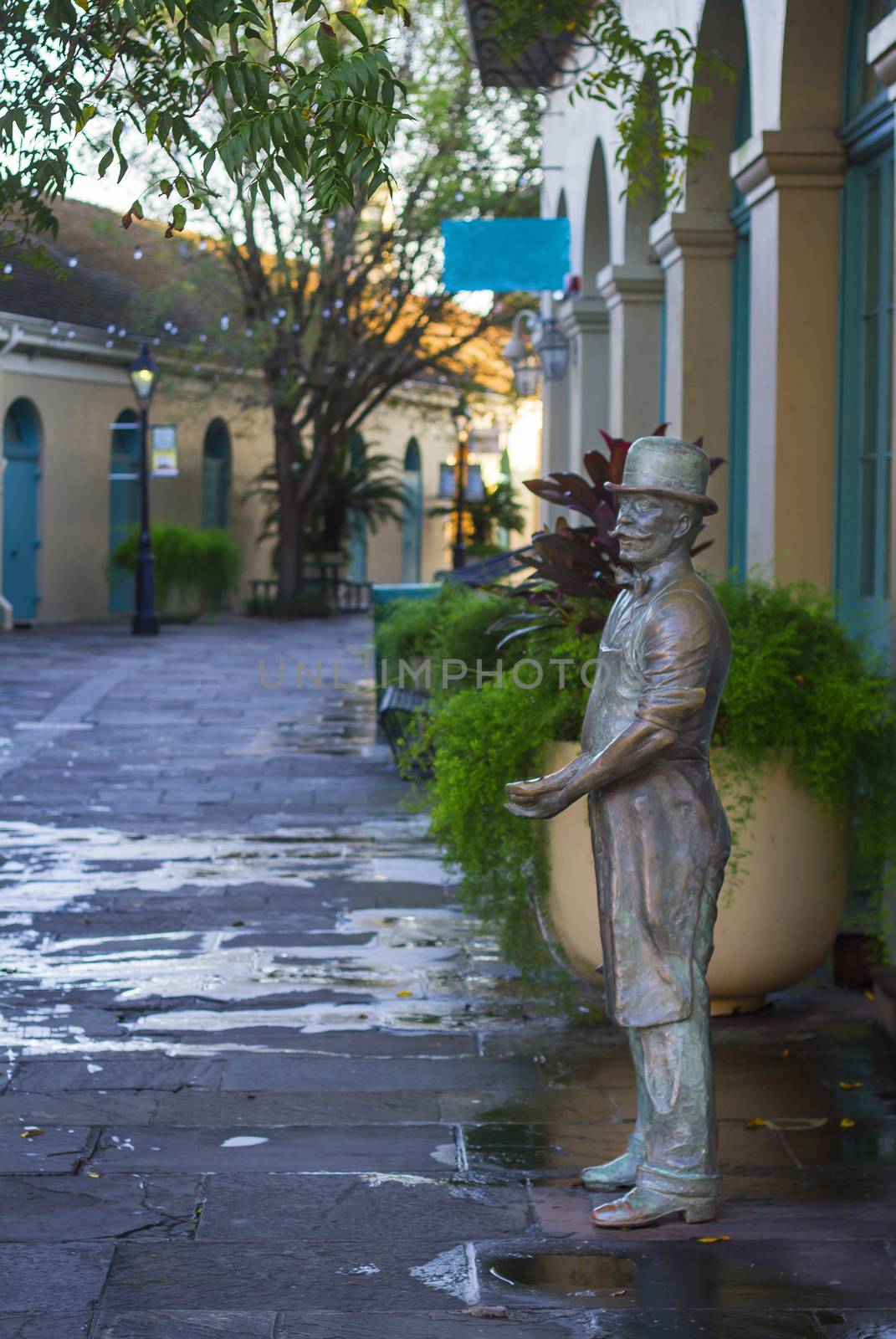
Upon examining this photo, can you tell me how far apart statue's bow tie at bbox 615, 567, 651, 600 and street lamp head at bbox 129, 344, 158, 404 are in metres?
22.9

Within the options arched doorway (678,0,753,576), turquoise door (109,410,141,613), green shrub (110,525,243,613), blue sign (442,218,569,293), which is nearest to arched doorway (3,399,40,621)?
green shrub (110,525,243,613)

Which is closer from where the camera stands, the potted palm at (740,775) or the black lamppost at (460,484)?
the potted palm at (740,775)

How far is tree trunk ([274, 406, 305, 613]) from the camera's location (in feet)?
98.0

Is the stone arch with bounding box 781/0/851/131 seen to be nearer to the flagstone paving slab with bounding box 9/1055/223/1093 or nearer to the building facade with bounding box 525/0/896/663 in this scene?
the building facade with bounding box 525/0/896/663

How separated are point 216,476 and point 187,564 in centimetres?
489

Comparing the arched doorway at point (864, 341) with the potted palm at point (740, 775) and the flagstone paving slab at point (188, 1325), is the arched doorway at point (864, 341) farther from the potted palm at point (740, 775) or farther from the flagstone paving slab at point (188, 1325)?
the flagstone paving slab at point (188, 1325)

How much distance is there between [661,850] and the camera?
408 cm

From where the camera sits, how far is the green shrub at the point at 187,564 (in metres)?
29.2

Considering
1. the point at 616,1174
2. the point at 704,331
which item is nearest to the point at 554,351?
the point at 704,331

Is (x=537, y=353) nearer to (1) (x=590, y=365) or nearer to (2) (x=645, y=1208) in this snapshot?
(1) (x=590, y=365)

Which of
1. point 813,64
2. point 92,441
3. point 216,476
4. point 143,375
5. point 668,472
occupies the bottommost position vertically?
point 668,472

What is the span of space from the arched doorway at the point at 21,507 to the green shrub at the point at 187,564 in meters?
1.74

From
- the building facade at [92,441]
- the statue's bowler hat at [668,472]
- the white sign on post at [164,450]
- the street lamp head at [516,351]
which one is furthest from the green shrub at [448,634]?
the building facade at [92,441]

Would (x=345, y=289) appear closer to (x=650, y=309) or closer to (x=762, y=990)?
(x=650, y=309)
